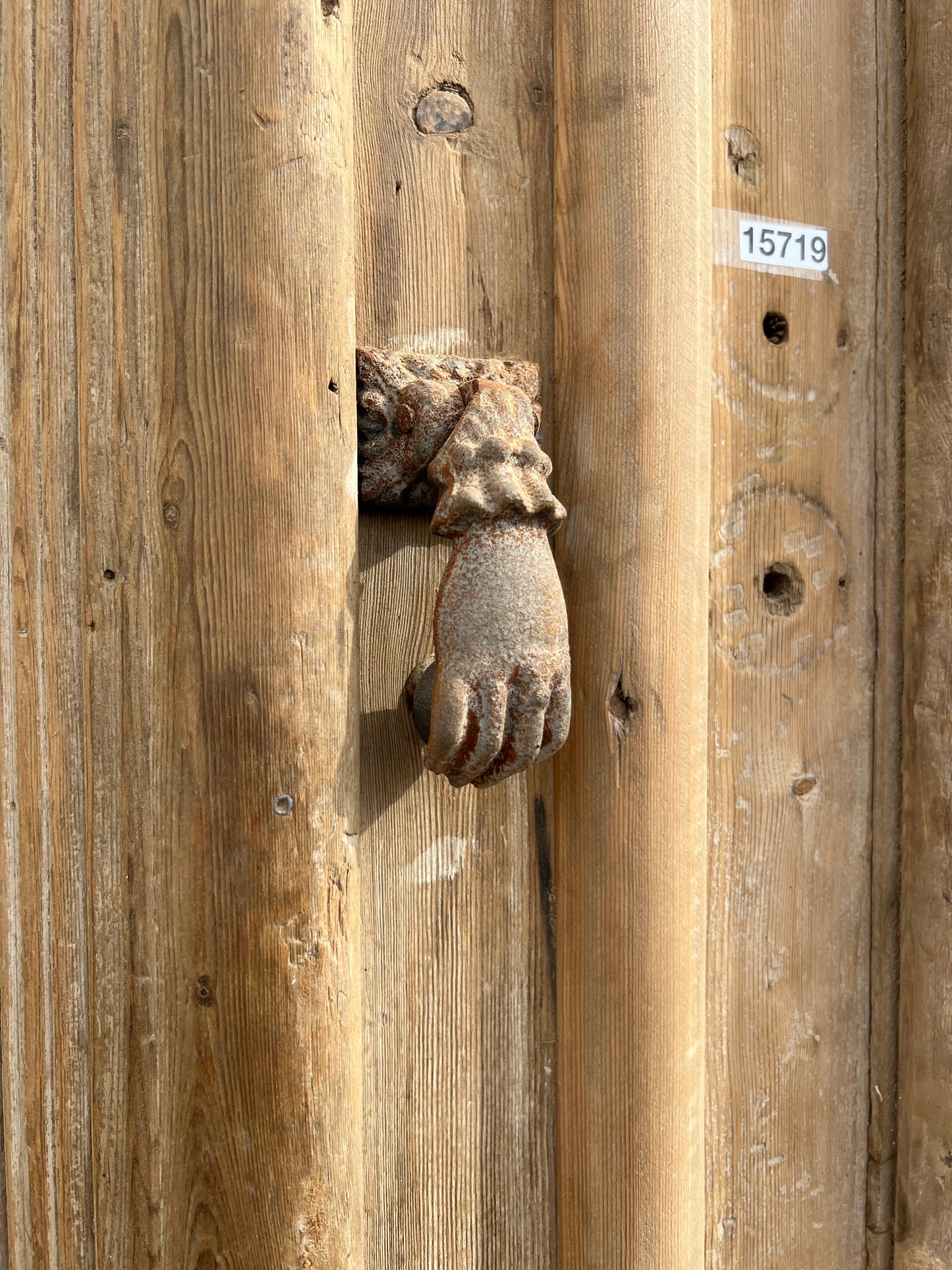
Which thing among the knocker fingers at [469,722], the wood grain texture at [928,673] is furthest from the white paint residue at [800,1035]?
the knocker fingers at [469,722]

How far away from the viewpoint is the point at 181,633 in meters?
0.70

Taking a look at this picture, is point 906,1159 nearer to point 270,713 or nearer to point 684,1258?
point 684,1258

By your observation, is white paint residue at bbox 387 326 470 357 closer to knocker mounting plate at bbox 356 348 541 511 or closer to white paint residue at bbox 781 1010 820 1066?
knocker mounting plate at bbox 356 348 541 511

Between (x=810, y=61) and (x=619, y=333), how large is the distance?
0.42 m

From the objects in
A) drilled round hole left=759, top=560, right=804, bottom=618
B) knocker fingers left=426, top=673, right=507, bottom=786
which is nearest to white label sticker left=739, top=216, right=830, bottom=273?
drilled round hole left=759, top=560, right=804, bottom=618

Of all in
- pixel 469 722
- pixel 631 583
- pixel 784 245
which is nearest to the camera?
pixel 469 722

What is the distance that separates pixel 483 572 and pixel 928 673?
0.55m

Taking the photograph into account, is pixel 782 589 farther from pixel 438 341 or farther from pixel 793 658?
pixel 438 341

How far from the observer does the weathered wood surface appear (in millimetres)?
683

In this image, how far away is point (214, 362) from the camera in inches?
26.9

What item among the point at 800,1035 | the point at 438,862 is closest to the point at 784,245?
the point at 438,862

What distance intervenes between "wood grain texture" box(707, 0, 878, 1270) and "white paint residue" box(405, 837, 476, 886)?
267 millimetres

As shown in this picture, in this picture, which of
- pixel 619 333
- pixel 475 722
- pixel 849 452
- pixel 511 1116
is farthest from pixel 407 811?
pixel 849 452

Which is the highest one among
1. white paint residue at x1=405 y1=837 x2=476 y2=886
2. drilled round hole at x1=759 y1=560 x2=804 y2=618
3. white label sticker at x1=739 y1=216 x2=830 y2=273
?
white label sticker at x1=739 y1=216 x2=830 y2=273
